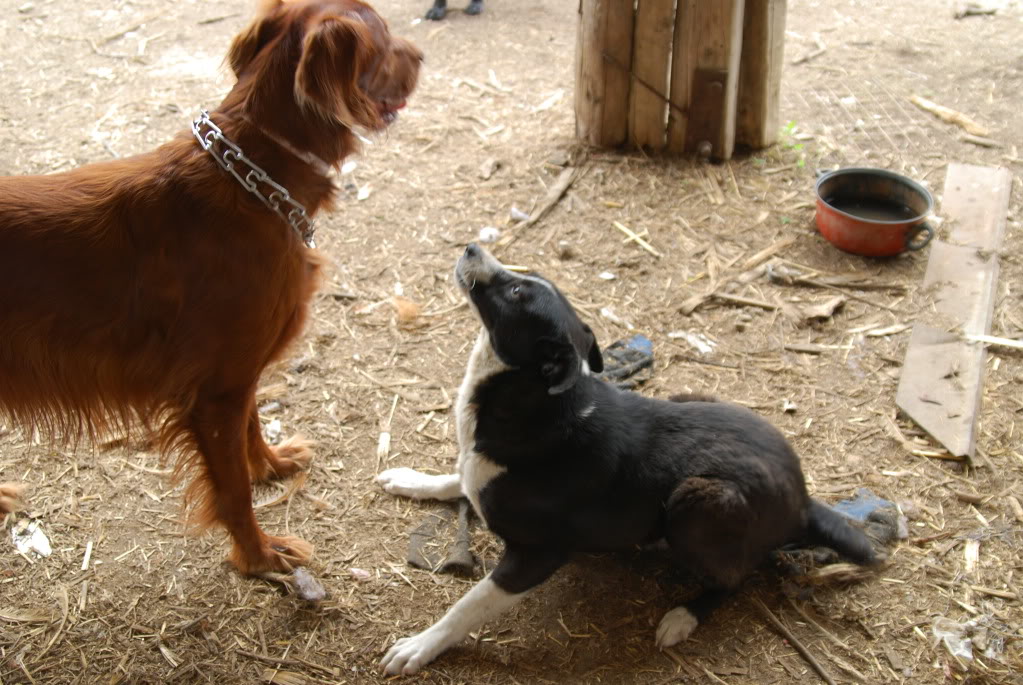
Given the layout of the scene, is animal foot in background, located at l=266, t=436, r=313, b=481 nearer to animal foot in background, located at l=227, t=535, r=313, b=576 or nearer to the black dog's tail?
animal foot in background, located at l=227, t=535, r=313, b=576

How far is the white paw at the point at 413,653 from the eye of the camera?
2.96 meters

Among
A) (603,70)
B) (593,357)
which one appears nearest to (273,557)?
(593,357)

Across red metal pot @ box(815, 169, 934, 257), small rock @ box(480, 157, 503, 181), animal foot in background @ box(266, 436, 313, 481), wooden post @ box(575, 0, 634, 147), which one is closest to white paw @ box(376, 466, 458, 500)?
animal foot in background @ box(266, 436, 313, 481)

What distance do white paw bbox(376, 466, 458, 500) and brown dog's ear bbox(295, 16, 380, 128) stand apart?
1636mm

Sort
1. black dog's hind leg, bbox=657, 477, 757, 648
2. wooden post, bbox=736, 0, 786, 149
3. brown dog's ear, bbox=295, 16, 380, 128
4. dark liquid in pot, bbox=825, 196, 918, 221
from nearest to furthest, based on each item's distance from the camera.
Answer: brown dog's ear, bbox=295, 16, 380, 128 < black dog's hind leg, bbox=657, 477, 757, 648 < dark liquid in pot, bbox=825, 196, 918, 221 < wooden post, bbox=736, 0, 786, 149

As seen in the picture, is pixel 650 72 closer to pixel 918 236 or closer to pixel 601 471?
pixel 918 236

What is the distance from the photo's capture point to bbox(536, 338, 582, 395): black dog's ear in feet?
9.48

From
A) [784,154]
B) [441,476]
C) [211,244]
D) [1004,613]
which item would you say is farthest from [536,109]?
[1004,613]

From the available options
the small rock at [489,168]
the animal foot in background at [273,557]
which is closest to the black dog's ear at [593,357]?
the animal foot in background at [273,557]

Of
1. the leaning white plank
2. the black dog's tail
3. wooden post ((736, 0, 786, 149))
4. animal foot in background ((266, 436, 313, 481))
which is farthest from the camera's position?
wooden post ((736, 0, 786, 149))

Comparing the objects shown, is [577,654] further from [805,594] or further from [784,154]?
[784,154]

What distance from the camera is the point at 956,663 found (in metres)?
2.98

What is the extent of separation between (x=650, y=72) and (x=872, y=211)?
168cm

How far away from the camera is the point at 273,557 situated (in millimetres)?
3312
